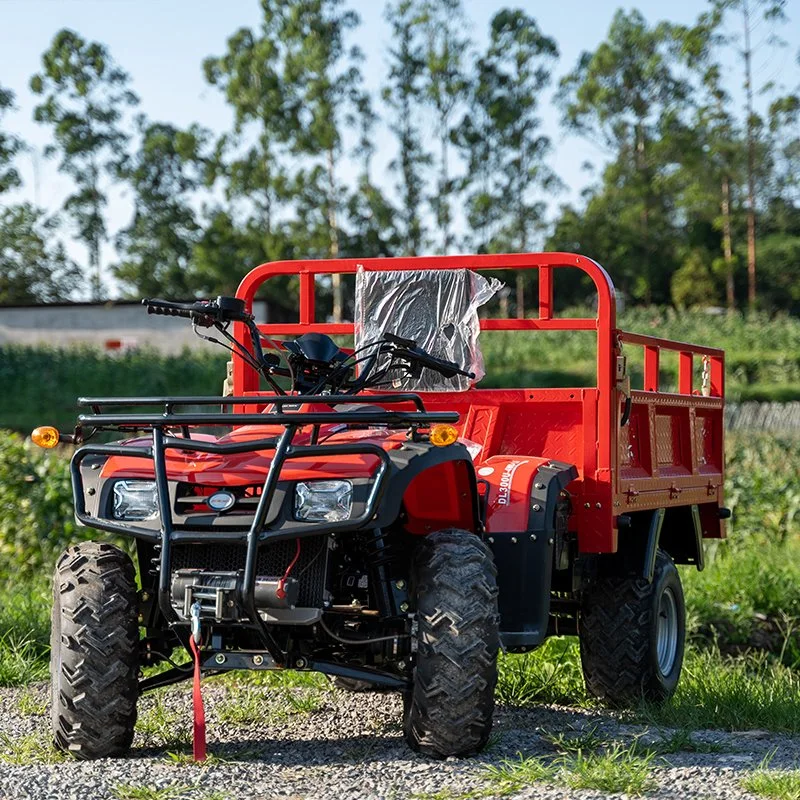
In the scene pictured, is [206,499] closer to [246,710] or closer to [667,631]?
[246,710]

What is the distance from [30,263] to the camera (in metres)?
56.9

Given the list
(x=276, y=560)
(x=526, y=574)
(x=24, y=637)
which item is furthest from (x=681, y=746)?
(x=24, y=637)

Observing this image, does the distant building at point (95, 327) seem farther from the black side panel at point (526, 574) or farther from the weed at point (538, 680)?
the black side panel at point (526, 574)

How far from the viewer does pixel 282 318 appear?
40.1 meters

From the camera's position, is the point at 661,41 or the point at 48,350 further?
the point at 661,41

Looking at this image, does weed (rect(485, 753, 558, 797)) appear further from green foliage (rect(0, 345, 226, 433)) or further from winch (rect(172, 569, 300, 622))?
green foliage (rect(0, 345, 226, 433))

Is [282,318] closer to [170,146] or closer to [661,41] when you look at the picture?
[170,146]

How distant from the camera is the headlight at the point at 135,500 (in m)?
4.37

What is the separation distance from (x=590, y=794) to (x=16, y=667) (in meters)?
3.28

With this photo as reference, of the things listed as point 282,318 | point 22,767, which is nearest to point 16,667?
point 22,767

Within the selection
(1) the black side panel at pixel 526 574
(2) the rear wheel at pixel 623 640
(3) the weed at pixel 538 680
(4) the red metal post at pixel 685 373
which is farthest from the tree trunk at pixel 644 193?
(1) the black side panel at pixel 526 574

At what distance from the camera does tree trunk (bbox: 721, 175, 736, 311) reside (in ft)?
157

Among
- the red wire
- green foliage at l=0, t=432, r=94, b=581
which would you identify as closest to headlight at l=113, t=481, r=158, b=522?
the red wire

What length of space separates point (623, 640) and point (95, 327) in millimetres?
31600
